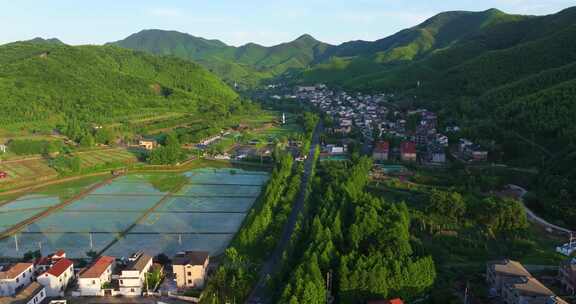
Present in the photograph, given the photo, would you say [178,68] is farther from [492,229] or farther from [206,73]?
[492,229]

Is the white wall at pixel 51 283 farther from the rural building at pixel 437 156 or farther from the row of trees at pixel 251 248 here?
the rural building at pixel 437 156

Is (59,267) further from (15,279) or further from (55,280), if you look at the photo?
(15,279)

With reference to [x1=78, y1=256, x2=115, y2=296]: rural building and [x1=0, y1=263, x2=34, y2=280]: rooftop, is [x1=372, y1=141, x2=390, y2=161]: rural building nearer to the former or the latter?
[x1=78, y1=256, x2=115, y2=296]: rural building

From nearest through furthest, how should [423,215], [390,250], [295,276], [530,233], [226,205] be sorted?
[295,276], [390,250], [530,233], [423,215], [226,205]

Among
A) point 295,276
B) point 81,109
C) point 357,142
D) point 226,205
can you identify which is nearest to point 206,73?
point 81,109

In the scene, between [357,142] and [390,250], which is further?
[357,142]

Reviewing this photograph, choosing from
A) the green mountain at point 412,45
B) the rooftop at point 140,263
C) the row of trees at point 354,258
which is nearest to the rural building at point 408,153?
the row of trees at point 354,258

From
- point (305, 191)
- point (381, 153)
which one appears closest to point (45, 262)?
point (305, 191)
